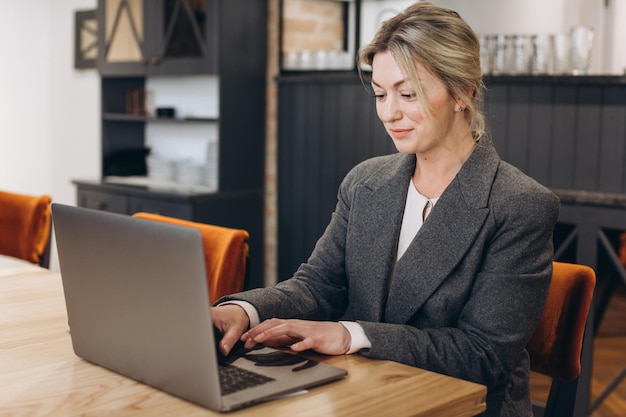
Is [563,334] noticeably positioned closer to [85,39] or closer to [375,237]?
[375,237]

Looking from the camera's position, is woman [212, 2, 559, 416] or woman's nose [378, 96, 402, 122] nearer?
woman [212, 2, 559, 416]

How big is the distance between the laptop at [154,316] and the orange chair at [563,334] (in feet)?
1.87

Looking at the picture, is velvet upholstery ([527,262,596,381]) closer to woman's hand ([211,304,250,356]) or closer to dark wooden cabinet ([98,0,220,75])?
woman's hand ([211,304,250,356])

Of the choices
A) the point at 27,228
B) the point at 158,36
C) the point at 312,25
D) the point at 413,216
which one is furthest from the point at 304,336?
the point at 158,36

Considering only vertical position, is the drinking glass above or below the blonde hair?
above

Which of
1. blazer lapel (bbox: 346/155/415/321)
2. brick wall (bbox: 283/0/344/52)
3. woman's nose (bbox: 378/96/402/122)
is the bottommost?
blazer lapel (bbox: 346/155/415/321)

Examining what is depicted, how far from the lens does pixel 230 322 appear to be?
155 centimetres

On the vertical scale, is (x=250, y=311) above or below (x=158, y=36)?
below

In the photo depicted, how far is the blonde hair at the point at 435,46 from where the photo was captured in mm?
1656

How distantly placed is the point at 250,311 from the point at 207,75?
287cm

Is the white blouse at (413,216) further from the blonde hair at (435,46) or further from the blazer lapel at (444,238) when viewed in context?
the blonde hair at (435,46)

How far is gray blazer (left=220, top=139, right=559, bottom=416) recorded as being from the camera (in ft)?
5.13

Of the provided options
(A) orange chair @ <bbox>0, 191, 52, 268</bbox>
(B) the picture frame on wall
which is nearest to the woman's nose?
(A) orange chair @ <bbox>0, 191, 52, 268</bbox>

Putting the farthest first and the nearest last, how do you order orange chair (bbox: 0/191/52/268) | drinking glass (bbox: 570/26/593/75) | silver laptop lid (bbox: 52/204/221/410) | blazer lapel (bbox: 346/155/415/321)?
drinking glass (bbox: 570/26/593/75) < orange chair (bbox: 0/191/52/268) < blazer lapel (bbox: 346/155/415/321) < silver laptop lid (bbox: 52/204/221/410)
